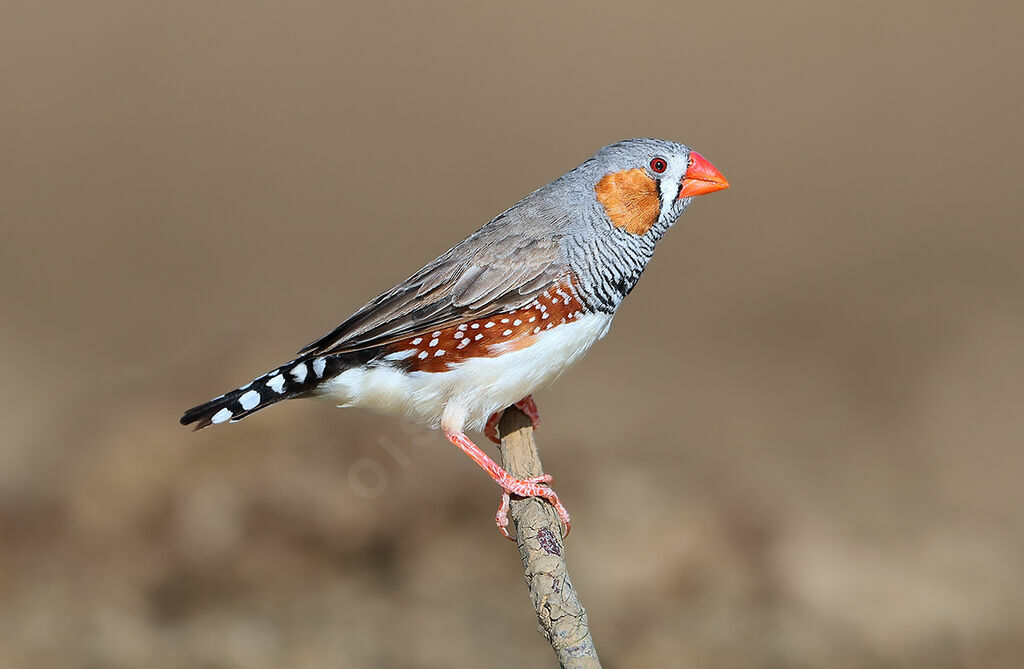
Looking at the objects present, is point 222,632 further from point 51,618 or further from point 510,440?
point 510,440

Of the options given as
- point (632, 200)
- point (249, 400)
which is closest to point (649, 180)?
point (632, 200)

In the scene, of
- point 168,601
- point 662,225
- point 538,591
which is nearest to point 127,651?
point 168,601

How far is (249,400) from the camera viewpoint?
246 cm

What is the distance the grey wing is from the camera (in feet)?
8.25

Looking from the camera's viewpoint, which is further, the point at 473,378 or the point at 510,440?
the point at 510,440

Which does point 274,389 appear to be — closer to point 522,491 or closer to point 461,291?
point 461,291

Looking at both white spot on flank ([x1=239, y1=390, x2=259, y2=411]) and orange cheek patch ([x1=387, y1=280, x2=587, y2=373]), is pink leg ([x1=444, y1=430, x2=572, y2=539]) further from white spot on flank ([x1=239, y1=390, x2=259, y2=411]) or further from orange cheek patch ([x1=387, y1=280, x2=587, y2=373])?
white spot on flank ([x1=239, y1=390, x2=259, y2=411])

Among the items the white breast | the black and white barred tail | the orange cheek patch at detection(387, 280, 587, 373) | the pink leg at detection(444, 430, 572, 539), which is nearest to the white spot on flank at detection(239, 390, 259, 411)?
the black and white barred tail

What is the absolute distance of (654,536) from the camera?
16.2 ft

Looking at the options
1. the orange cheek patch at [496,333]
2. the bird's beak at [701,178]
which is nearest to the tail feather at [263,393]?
the orange cheek patch at [496,333]

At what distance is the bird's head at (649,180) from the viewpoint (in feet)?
8.33

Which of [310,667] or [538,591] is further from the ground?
[310,667]

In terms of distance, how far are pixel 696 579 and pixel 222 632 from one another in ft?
7.29

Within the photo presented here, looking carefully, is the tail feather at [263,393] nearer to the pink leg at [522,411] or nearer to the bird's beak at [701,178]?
the pink leg at [522,411]
